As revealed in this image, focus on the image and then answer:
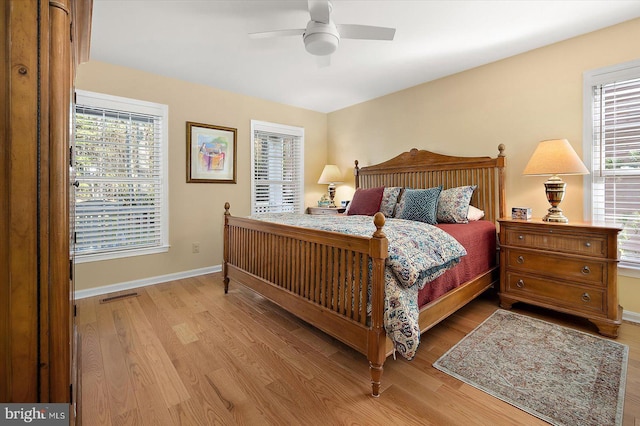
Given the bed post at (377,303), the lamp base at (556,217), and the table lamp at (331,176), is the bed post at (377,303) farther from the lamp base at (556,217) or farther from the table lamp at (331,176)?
the table lamp at (331,176)

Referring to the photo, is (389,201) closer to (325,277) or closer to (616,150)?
(325,277)

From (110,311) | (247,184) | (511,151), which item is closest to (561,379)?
(511,151)

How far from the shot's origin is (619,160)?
2494 mm

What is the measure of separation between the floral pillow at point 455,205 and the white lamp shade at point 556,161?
1.91ft

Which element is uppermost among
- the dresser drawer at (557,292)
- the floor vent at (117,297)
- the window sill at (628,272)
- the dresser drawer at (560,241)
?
the dresser drawer at (560,241)

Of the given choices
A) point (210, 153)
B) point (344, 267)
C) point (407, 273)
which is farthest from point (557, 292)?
point (210, 153)

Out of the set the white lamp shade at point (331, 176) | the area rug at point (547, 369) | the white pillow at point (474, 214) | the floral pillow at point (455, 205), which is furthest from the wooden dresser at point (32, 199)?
the white lamp shade at point (331, 176)

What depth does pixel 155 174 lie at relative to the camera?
3527 millimetres

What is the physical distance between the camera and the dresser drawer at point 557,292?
7.34 feet

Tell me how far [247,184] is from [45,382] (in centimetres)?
377

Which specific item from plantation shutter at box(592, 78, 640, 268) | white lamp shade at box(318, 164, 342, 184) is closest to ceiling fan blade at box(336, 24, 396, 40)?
plantation shutter at box(592, 78, 640, 268)

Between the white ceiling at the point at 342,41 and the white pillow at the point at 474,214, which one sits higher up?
the white ceiling at the point at 342,41

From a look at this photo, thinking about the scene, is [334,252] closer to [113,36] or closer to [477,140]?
[477,140]

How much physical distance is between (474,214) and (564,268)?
920mm
